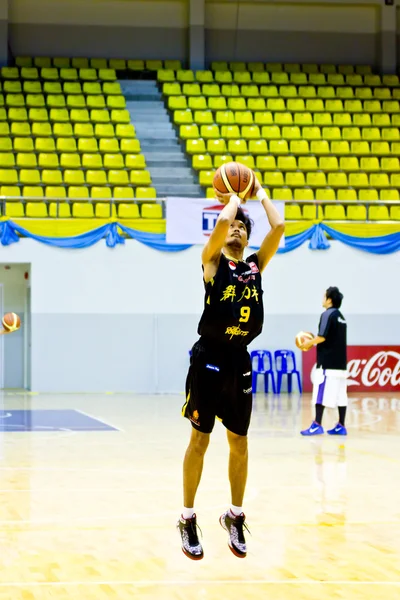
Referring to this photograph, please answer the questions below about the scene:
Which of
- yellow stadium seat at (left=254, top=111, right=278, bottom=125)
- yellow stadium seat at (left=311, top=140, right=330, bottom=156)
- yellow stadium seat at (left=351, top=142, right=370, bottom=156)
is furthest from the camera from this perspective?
yellow stadium seat at (left=254, top=111, right=278, bottom=125)

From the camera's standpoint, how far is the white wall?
17609 millimetres

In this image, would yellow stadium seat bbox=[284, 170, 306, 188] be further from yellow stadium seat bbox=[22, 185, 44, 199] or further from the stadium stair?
yellow stadium seat bbox=[22, 185, 44, 199]

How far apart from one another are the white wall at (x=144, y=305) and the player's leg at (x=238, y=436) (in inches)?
489

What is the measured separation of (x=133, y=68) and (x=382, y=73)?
6610mm

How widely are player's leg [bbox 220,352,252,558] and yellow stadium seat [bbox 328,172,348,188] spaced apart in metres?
15.2

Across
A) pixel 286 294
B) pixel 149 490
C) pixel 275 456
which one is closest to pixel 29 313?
pixel 286 294

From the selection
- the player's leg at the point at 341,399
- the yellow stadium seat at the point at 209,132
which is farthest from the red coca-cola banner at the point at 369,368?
the player's leg at the point at 341,399

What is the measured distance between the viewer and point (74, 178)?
18.9 meters

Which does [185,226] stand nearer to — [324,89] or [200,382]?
[324,89]

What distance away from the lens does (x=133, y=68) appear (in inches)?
927

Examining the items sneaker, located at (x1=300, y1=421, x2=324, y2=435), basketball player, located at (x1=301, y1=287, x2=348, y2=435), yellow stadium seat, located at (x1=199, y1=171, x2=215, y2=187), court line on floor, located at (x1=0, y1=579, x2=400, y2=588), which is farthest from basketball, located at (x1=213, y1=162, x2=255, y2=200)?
yellow stadium seat, located at (x1=199, y1=171, x2=215, y2=187)

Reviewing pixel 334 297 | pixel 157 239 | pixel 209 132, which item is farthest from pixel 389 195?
pixel 334 297

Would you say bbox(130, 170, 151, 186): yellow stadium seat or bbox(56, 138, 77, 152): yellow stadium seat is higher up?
bbox(56, 138, 77, 152): yellow stadium seat

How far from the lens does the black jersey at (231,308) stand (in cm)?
518
